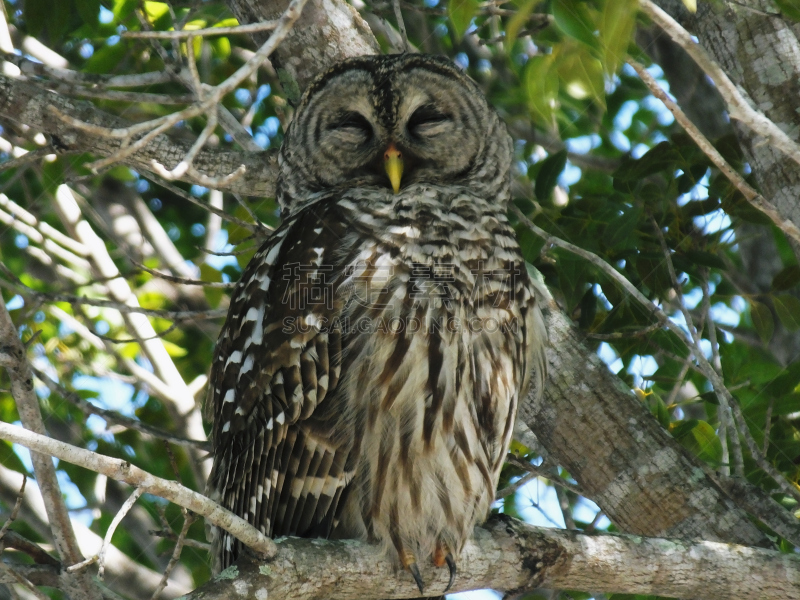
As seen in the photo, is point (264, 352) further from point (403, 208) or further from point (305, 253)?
point (403, 208)

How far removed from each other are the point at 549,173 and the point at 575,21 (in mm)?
1443

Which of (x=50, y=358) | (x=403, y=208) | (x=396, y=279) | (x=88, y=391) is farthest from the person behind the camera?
(x=50, y=358)

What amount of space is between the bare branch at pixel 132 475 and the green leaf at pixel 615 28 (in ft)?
4.04

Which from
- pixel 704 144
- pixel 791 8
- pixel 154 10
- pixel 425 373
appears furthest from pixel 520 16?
pixel 154 10

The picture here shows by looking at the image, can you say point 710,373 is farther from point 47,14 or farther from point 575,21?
point 47,14

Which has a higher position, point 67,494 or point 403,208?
point 403,208

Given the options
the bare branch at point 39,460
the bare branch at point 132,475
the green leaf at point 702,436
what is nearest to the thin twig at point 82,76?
the bare branch at point 39,460

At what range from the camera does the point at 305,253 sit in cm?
282

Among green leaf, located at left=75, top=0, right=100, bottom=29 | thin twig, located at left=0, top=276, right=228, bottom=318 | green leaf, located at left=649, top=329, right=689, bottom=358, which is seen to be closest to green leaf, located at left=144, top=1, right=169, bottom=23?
green leaf, located at left=75, top=0, right=100, bottom=29

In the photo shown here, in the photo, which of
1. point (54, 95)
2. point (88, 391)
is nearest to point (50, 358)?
point (88, 391)

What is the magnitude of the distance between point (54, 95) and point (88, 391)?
1817 mm

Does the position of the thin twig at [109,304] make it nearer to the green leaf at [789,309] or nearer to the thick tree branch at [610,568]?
the thick tree branch at [610,568]

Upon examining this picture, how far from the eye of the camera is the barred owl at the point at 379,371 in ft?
8.84

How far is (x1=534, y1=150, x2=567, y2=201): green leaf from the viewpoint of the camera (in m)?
3.47
